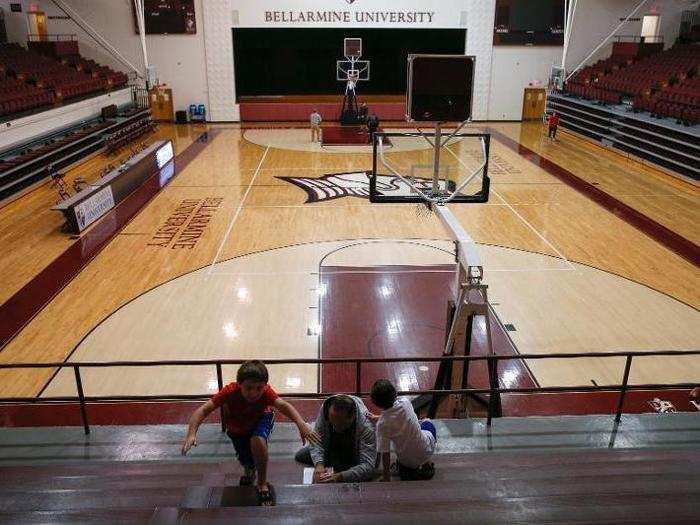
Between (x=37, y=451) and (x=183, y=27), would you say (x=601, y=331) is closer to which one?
(x=37, y=451)

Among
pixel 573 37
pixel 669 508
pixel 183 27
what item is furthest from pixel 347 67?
pixel 669 508

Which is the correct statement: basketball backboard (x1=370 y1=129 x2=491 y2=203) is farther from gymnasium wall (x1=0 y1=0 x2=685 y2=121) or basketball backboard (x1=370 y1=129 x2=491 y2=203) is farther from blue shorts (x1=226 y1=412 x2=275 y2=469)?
blue shorts (x1=226 y1=412 x2=275 y2=469)

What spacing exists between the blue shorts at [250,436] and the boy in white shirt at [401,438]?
74 centimetres

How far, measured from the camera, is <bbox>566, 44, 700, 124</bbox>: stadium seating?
65.0ft

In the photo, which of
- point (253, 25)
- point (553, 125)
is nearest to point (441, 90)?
point (553, 125)

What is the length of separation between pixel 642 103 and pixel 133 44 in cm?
2074

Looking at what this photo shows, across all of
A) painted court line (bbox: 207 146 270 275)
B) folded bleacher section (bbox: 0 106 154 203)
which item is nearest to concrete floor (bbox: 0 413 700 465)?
painted court line (bbox: 207 146 270 275)

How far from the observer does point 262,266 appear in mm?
10844

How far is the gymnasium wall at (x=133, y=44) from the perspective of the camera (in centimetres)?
2522

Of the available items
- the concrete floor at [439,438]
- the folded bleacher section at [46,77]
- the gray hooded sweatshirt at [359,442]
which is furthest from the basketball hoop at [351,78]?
the gray hooded sweatshirt at [359,442]

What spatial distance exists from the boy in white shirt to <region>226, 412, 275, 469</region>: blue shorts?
0.74 m

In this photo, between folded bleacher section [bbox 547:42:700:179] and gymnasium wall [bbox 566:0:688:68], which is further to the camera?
gymnasium wall [bbox 566:0:688:68]

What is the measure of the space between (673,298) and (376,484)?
26.1 feet

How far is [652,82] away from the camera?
22.7 meters
